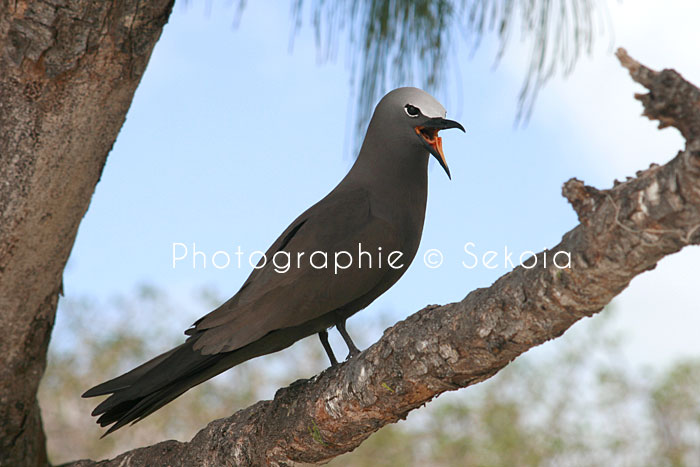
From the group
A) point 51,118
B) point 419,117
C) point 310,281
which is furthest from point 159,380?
point 419,117

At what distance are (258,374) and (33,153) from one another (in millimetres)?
4944

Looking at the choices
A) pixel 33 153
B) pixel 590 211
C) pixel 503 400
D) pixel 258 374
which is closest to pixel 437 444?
pixel 503 400

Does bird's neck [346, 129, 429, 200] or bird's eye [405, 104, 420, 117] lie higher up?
bird's eye [405, 104, 420, 117]

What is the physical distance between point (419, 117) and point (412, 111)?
33 millimetres

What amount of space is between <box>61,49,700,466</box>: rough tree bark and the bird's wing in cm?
21

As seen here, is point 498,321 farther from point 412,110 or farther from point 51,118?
point 51,118

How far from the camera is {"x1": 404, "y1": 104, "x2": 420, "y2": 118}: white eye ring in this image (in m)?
2.29

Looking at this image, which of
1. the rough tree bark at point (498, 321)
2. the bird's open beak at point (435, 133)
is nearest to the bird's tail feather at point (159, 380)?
the rough tree bark at point (498, 321)

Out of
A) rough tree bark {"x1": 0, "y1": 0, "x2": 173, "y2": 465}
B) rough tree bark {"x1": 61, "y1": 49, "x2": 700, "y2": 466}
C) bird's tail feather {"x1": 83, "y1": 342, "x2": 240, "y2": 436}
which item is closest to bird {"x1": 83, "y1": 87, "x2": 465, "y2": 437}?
bird's tail feather {"x1": 83, "y1": 342, "x2": 240, "y2": 436}

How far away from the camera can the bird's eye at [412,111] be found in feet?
7.53

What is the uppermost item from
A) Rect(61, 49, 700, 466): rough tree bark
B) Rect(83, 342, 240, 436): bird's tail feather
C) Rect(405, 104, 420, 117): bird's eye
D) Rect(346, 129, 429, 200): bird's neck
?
Rect(405, 104, 420, 117): bird's eye

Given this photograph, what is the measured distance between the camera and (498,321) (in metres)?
1.48

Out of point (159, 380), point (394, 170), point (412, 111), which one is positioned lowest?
point (159, 380)

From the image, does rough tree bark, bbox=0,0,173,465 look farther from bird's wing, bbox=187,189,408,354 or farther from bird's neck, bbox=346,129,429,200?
bird's neck, bbox=346,129,429,200
